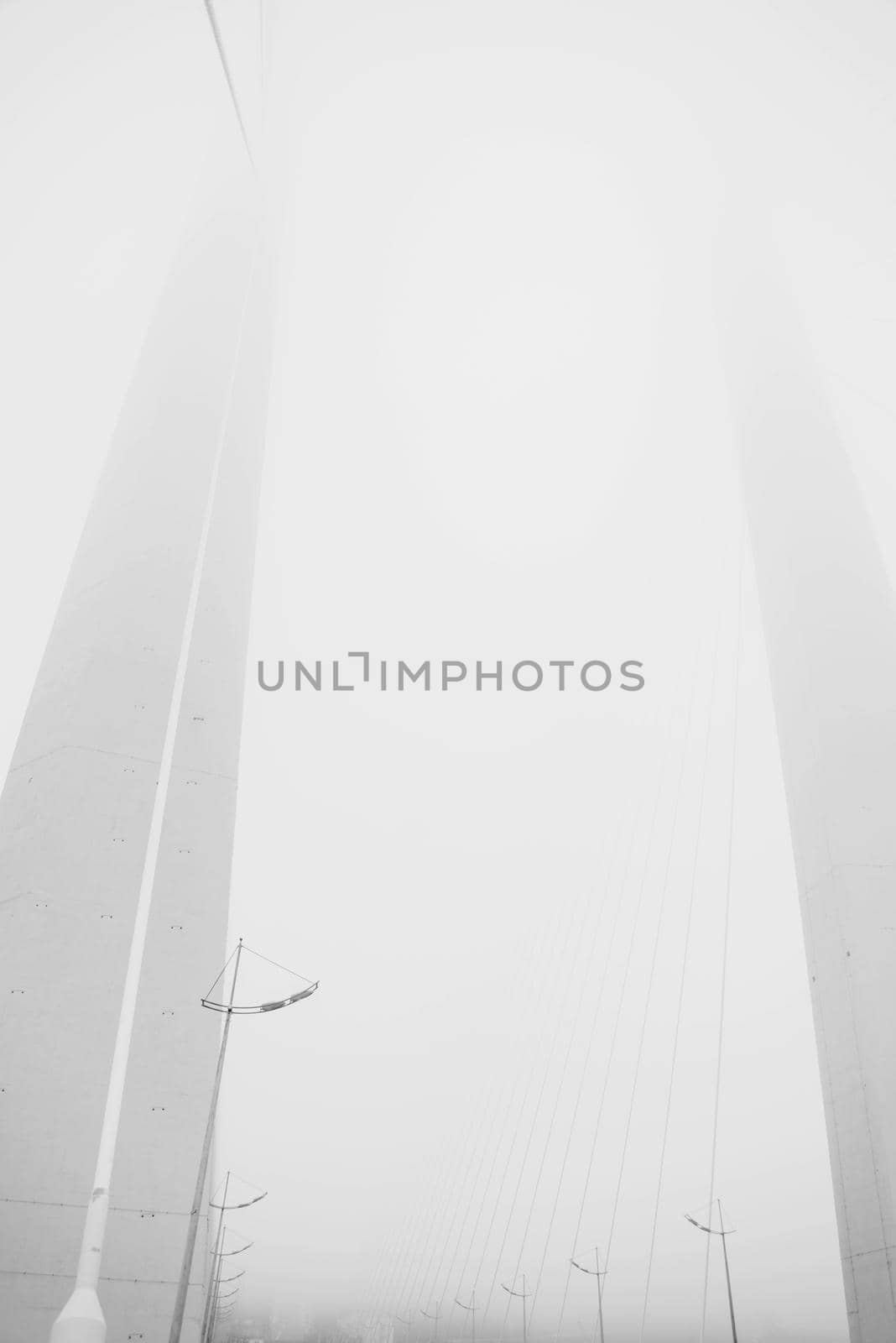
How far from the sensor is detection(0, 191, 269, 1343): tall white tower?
9.82m

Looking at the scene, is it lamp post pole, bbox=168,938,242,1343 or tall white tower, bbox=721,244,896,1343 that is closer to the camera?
lamp post pole, bbox=168,938,242,1343

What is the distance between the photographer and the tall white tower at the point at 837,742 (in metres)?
12.7

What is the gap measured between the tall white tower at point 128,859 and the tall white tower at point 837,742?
910 cm

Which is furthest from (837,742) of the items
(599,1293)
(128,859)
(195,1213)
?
(599,1293)

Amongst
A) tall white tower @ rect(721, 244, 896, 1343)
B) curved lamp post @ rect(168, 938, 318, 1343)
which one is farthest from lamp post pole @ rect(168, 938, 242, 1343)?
tall white tower @ rect(721, 244, 896, 1343)

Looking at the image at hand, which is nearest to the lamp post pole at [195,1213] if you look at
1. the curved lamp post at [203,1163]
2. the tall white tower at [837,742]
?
the curved lamp post at [203,1163]

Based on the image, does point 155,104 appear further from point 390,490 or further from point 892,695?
point 892,695

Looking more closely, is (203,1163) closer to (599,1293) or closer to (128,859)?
(128,859)

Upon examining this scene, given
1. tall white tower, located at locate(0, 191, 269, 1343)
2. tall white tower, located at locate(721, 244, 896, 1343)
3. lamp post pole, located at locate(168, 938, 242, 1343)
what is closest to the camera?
lamp post pole, located at locate(168, 938, 242, 1343)

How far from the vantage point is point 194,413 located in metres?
16.3

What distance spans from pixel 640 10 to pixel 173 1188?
83.2m

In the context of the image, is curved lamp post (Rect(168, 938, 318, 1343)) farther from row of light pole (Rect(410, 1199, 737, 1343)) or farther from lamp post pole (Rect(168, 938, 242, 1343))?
row of light pole (Rect(410, 1199, 737, 1343))

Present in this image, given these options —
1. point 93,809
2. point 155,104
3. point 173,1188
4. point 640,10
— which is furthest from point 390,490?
point 640,10

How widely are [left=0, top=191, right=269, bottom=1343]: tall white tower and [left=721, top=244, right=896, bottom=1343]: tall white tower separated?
910 cm
